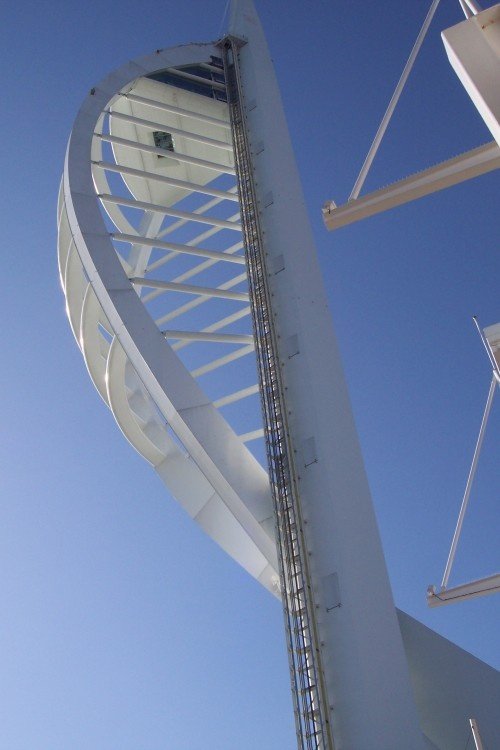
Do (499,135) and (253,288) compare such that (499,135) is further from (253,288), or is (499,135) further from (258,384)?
(253,288)

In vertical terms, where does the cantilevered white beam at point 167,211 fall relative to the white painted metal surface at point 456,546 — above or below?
above

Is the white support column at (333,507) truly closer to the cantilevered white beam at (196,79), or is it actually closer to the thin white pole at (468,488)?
the thin white pole at (468,488)

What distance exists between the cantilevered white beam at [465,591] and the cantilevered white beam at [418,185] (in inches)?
214

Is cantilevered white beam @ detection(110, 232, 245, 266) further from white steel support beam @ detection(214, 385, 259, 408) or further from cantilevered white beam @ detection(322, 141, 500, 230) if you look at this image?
cantilevered white beam @ detection(322, 141, 500, 230)

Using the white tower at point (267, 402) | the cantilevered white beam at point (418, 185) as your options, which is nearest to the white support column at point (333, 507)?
the white tower at point (267, 402)

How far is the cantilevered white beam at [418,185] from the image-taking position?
4.75 metres

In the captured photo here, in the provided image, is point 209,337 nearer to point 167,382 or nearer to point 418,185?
point 167,382

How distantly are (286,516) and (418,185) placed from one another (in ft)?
22.3

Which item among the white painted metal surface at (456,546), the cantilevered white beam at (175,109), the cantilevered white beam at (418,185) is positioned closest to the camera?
the cantilevered white beam at (418,185)

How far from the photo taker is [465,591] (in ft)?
32.6

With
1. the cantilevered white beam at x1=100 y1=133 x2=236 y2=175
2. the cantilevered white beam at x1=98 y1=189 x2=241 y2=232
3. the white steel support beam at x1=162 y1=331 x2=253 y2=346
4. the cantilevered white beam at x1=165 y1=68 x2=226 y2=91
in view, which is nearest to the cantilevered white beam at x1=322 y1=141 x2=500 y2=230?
the white steel support beam at x1=162 y1=331 x2=253 y2=346

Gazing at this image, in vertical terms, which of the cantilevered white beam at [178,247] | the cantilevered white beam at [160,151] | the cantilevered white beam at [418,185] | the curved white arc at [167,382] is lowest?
the cantilevered white beam at [418,185]

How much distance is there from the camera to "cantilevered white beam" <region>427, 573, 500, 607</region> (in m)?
9.73

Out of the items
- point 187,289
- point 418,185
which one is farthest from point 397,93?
point 187,289
